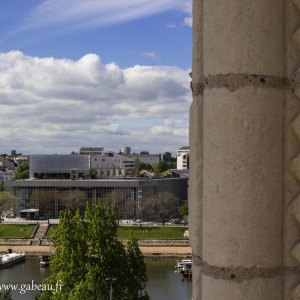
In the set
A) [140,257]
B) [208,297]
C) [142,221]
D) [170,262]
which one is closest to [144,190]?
[142,221]

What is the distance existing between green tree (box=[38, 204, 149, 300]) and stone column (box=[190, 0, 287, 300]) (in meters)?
19.7

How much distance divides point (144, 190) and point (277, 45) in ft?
232

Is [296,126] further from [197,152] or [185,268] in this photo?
[185,268]

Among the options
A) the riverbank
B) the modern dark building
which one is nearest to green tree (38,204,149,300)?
the riverbank

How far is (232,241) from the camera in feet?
8.30

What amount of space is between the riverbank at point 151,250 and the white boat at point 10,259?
3.12 m

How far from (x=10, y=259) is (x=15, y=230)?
15.7m

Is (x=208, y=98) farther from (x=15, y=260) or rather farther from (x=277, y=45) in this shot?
(x=15, y=260)

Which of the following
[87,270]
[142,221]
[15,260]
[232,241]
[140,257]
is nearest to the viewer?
[232,241]

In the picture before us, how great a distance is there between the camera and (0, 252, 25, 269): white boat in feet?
154

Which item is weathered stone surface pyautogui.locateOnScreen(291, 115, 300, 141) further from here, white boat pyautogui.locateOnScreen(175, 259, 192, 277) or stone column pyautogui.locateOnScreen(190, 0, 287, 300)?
white boat pyautogui.locateOnScreen(175, 259, 192, 277)

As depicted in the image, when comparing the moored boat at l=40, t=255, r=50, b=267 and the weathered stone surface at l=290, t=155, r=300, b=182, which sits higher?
the weathered stone surface at l=290, t=155, r=300, b=182

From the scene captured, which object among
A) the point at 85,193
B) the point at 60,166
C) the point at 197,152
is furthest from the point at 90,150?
the point at 197,152

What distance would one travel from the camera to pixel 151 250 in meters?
54.0
